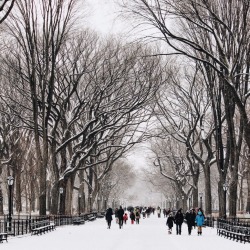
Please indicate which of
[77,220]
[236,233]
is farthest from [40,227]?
[77,220]

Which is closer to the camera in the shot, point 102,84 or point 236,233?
point 236,233

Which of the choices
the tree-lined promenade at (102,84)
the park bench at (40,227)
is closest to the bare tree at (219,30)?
the tree-lined promenade at (102,84)

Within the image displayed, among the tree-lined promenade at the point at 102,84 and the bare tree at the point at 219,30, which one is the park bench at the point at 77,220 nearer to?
the tree-lined promenade at the point at 102,84

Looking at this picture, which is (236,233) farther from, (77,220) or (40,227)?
(77,220)

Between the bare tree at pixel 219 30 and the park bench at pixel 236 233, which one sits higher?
the bare tree at pixel 219 30

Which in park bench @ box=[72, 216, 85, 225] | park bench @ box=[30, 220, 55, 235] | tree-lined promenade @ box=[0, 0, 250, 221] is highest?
tree-lined promenade @ box=[0, 0, 250, 221]

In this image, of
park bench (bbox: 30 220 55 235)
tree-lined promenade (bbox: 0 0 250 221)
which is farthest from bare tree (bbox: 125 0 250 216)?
park bench (bbox: 30 220 55 235)

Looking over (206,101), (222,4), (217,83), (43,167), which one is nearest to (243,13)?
(222,4)

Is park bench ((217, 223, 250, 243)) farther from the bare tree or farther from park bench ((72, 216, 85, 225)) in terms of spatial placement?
park bench ((72, 216, 85, 225))

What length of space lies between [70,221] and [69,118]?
24.2ft

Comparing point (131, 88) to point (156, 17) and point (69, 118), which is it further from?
point (156, 17)

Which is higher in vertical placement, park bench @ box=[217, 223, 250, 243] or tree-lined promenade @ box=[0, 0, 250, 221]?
tree-lined promenade @ box=[0, 0, 250, 221]

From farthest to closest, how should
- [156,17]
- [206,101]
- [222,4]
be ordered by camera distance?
[206,101], [222,4], [156,17]

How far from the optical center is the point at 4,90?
3981cm
